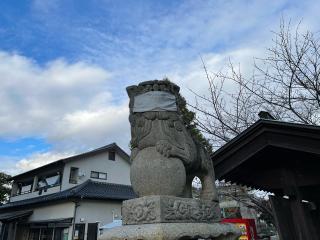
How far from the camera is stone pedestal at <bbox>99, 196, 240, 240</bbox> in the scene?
9.45ft

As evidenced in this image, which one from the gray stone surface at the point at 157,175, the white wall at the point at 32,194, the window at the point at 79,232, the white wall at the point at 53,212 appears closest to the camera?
the gray stone surface at the point at 157,175

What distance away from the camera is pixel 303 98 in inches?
311

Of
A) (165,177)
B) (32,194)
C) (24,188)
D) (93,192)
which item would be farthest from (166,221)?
(24,188)

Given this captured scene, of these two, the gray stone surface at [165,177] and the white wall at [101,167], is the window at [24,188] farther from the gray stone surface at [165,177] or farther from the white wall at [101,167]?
the gray stone surface at [165,177]

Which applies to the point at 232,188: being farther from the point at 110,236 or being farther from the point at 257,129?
the point at 110,236

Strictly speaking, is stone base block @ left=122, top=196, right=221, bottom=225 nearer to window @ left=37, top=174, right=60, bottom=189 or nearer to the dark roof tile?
the dark roof tile

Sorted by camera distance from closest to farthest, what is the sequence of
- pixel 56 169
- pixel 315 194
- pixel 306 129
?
pixel 306 129 → pixel 315 194 → pixel 56 169

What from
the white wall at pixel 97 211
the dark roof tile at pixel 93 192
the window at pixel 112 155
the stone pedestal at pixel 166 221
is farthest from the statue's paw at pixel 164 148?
the window at pixel 112 155

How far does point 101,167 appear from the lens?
81.7 ft

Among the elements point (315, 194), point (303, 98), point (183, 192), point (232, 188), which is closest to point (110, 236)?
point (183, 192)

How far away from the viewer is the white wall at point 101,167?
2266cm

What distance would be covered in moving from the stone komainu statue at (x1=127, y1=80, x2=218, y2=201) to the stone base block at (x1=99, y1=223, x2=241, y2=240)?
1.41 ft

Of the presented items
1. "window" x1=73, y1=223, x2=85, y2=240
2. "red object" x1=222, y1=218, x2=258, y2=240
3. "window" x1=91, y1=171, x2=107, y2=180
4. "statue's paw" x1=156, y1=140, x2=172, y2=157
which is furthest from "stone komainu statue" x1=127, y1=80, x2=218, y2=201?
"window" x1=91, y1=171, x2=107, y2=180

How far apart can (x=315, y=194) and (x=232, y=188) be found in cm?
567
